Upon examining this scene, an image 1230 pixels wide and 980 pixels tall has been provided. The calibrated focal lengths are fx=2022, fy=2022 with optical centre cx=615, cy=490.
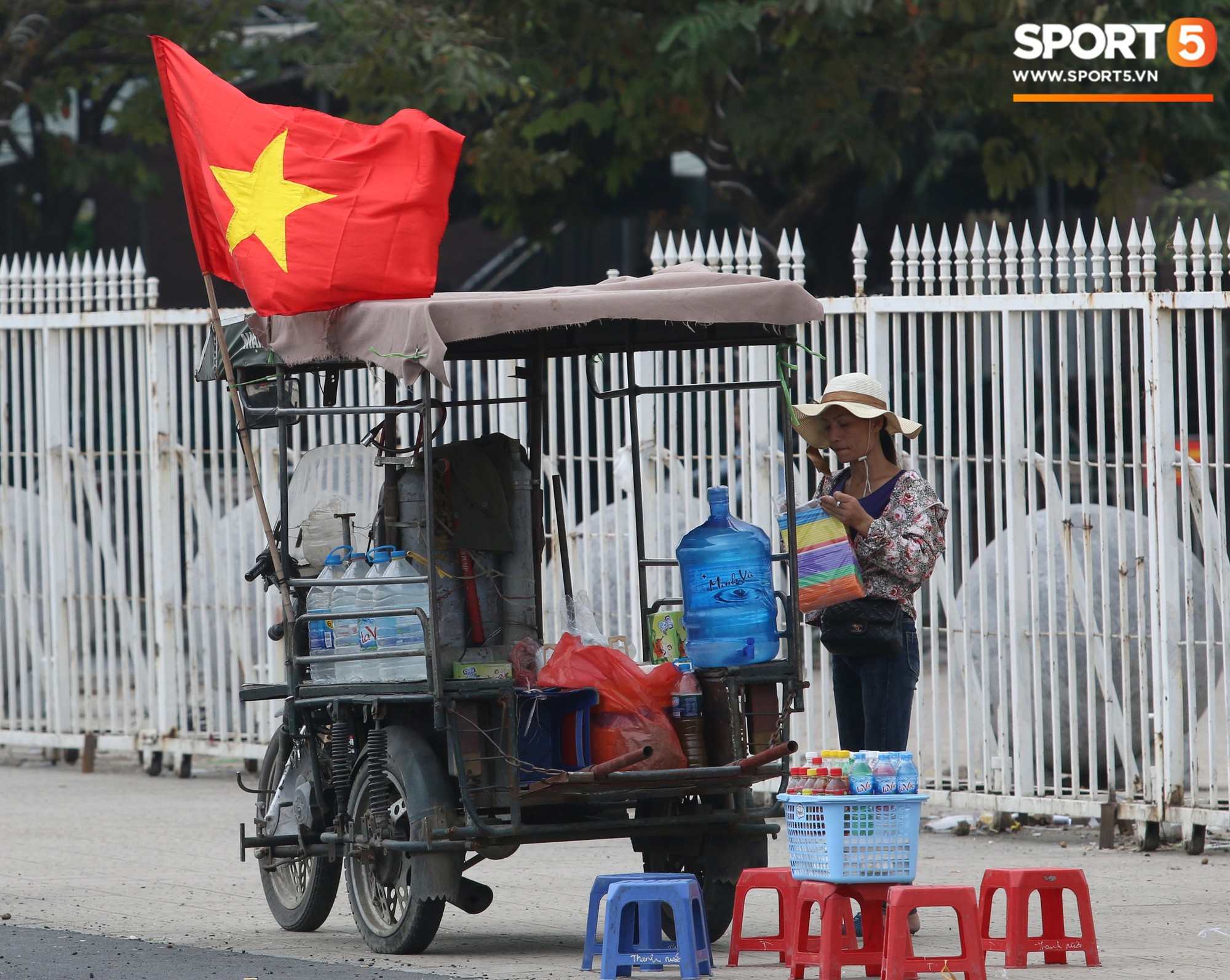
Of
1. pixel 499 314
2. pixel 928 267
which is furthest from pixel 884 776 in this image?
pixel 928 267

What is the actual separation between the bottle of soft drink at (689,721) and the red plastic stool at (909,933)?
1.15 metres

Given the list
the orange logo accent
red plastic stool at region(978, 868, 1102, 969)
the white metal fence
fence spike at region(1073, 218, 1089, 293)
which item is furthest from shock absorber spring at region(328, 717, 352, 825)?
the orange logo accent

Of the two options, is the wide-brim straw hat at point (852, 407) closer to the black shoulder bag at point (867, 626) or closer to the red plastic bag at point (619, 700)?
the black shoulder bag at point (867, 626)

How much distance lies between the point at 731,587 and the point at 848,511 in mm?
490

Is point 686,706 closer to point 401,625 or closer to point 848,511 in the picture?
point 848,511

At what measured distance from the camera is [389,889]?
6949mm

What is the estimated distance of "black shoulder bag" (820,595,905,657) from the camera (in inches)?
276

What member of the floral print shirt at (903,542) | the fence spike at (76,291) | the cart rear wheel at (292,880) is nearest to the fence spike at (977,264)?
the floral print shirt at (903,542)

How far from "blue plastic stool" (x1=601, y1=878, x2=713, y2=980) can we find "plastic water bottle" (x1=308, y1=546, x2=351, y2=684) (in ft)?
4.82

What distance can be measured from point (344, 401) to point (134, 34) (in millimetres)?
8786

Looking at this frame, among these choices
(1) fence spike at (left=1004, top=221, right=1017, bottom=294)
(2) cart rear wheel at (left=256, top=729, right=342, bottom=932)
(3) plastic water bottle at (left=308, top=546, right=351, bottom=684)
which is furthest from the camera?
(1) fence spike at (left=1004, top=221, right=1017, bottom=294)

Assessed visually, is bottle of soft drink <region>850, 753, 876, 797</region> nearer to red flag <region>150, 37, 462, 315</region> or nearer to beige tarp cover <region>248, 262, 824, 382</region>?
beige tarp cover <region>248, 262, 824, 382</region>

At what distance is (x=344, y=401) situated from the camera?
11406 mm

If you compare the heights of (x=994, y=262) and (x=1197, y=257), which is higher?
(x=994, y=262)
